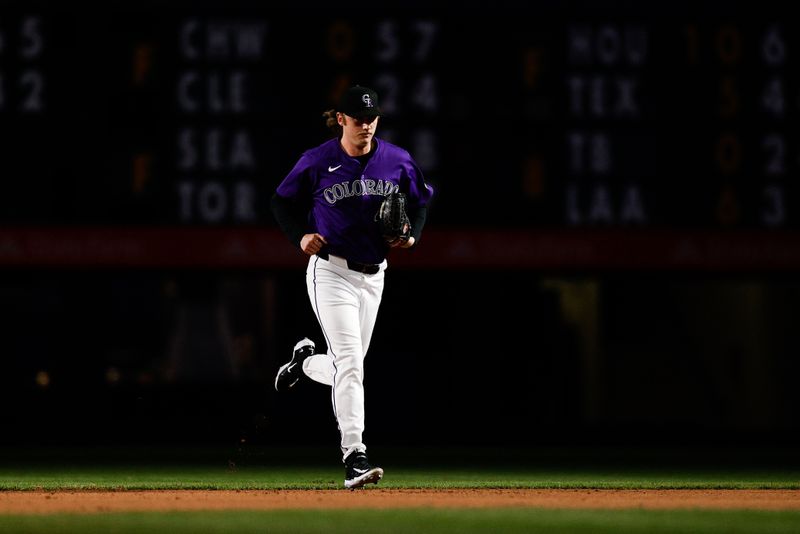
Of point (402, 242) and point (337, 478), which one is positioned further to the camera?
point (337, 478)

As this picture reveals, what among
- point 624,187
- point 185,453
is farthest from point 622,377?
point 185,453

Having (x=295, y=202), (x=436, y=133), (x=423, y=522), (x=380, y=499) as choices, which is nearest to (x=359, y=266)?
(x=295, y=202)

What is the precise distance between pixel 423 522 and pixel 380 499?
3.48 ft

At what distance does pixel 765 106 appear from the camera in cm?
1468

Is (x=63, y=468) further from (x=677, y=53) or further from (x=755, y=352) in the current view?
(x=755, y=352)

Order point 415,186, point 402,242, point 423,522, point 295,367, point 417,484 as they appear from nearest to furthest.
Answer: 1. point 423,522
2. point 402,242
3. point 415,186
4. point 295,367
5. point 417,484

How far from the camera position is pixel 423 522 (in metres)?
5.93

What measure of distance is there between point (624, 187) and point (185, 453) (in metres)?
5.06

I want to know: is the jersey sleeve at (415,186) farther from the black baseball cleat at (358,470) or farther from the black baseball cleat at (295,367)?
the black baseball cleat at (358,470)

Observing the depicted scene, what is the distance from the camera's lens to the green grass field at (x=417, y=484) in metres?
5.83

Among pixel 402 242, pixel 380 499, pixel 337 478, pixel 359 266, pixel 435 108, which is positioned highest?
pixel 435 108

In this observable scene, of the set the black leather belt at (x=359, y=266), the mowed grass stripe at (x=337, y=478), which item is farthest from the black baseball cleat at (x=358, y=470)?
the black leather belt at (x=359, y=266)

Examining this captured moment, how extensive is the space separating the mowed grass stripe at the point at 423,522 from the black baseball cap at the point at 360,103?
1987mm

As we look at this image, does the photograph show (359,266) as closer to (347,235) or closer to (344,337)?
(347,235)
